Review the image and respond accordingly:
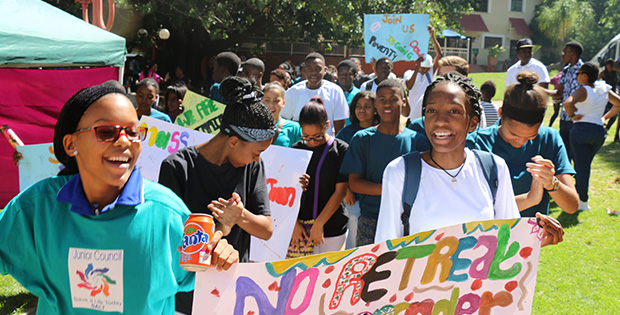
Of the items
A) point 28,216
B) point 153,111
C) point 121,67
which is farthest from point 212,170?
point 121,67

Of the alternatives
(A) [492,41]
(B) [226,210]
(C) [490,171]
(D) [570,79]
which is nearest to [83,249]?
(B) [226,210]

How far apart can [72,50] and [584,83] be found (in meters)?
6.99

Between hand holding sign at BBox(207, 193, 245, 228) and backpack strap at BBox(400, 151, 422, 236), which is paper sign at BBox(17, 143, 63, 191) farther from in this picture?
backpack strap at BBox(400, 151, 422, 236)

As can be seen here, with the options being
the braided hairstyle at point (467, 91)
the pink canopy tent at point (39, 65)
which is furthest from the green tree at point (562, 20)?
the braided hairstyle at point (467, 91)

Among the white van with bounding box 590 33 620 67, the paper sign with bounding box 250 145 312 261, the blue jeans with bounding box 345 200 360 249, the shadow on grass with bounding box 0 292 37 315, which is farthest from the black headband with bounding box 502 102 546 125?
the white van with bounding box 590 33 620 67

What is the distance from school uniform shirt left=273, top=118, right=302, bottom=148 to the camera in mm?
4750

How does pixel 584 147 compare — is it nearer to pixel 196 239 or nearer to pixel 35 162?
pixel 35 162

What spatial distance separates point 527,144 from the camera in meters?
3.54

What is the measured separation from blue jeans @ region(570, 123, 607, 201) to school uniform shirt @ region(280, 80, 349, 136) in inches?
137

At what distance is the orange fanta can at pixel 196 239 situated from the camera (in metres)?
1.83

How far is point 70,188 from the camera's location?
1.90m

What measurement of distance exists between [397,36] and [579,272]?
4379mm

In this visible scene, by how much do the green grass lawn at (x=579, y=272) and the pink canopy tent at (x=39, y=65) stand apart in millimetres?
2367

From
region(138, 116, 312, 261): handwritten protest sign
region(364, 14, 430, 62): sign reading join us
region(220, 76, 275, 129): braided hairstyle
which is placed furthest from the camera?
region(364, 14, 430, 62): sign reading join us
